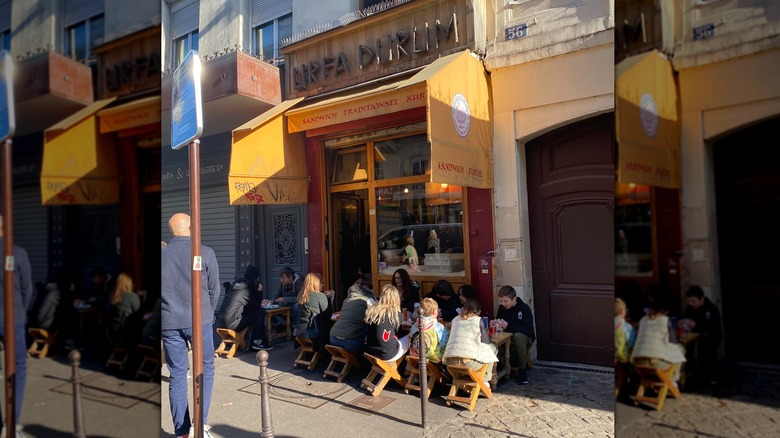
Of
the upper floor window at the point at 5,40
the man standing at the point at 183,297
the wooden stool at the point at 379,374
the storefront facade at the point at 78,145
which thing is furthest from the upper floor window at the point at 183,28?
the wooden stool at the point at 379,374

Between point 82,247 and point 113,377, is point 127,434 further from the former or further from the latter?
point 82,247

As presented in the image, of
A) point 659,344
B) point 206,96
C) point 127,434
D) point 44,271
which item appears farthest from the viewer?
point 206,96

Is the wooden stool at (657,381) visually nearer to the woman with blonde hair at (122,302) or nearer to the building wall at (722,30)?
the building wall at (722,30)

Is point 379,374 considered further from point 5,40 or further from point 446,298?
point 5,40

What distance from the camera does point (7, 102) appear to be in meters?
1.28

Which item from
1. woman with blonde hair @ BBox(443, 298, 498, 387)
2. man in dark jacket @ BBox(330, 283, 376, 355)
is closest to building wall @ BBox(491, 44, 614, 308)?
woman with blonde hair @ BBox(443, 298, 498, 387)

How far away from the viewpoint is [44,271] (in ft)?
4.33

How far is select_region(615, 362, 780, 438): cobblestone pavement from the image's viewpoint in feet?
2.62

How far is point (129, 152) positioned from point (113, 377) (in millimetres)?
665

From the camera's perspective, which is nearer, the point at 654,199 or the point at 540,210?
the point at 654,199


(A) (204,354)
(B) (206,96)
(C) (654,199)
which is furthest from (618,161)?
(A) (204,354)

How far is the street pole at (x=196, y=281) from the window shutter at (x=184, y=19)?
1.32 ft

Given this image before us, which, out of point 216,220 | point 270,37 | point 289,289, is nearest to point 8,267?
point 216,220

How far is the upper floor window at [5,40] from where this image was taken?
1.37m
